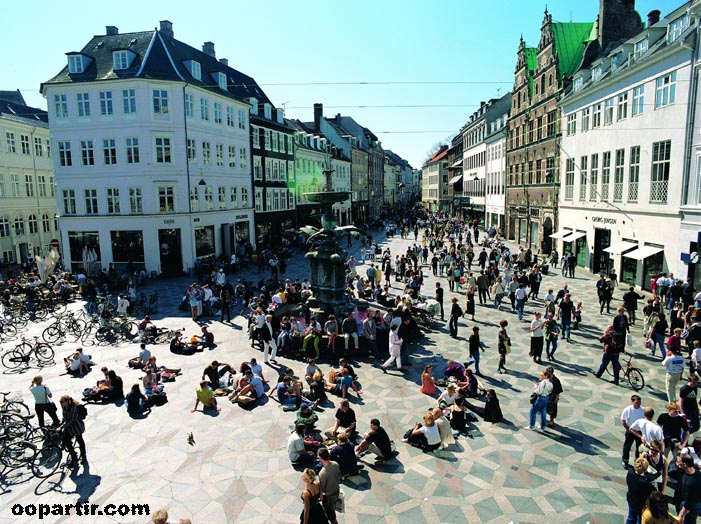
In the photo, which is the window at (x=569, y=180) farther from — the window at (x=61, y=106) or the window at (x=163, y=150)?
the window at (x=61, y=106)

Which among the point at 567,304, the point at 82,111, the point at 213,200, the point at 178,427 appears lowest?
the point at 178,427

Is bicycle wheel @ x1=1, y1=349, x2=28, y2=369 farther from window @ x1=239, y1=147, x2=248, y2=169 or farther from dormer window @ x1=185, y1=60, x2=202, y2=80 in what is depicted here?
window @ x1=239, y1=147, x2=248, y2=169

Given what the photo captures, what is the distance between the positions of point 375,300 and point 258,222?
2345cm

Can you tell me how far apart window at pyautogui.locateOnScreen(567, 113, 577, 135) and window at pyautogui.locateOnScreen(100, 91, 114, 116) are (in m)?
32.6

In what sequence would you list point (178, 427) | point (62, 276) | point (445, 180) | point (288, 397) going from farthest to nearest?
1. point (445, 180)
2. point (62, 276)
3. point (288, 397)
4. point (178, 427)

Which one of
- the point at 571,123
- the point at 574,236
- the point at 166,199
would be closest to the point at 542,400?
the point at 574,236

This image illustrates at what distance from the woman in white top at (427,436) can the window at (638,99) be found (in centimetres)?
2360

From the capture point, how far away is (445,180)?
11194 cm

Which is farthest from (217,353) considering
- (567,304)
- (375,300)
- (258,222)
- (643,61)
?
(258,222)

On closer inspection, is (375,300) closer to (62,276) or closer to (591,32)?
(62,276)

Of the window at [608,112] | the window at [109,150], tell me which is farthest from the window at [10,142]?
the window at [608,112]

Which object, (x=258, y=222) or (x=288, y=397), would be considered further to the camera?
(x=258, y=222)

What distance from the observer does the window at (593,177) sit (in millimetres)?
31375

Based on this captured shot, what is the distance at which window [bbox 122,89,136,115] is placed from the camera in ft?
105
